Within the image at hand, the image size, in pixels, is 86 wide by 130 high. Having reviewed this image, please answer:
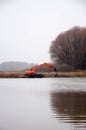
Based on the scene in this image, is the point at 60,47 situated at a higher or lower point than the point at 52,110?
higher

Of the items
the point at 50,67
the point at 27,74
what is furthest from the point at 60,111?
the point at 50,67

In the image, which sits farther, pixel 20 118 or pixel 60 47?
pixel 60 47

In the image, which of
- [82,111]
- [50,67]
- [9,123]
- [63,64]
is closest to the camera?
[9,123]

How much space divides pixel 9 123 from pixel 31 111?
764mm

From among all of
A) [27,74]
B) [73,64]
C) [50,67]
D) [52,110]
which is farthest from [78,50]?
[52,110]

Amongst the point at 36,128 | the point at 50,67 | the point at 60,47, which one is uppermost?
the point at 60,47

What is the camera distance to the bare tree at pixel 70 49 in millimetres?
17364

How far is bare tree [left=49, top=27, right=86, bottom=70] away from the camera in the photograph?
17.4m

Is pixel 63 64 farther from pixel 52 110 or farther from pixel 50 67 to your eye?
pixel 52 110

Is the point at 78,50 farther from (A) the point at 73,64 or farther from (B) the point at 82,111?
(B) the point at 82,111

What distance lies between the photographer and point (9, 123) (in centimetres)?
272

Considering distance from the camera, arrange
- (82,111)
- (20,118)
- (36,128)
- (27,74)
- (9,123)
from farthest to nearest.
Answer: (27,74)
(82,111)
(20,118)
(9,123)
(36,128)

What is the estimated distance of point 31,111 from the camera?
136 inches

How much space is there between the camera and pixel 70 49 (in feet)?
58.6
